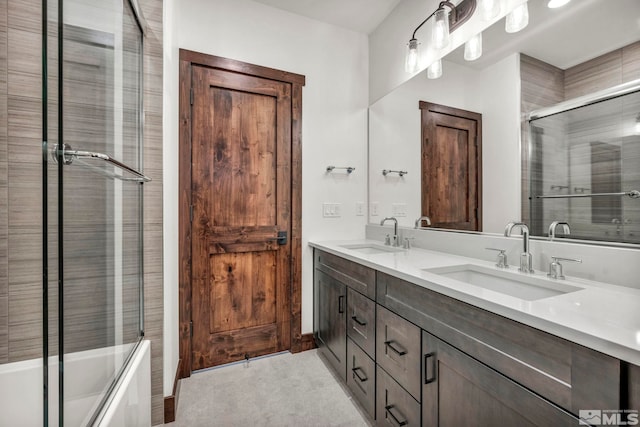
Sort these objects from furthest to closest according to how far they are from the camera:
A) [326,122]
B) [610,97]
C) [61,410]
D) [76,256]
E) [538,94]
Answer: [326,122]
[538,94]
[610,97]
[76,256]
[61,410]

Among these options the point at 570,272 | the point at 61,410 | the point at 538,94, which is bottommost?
the point at 61,410

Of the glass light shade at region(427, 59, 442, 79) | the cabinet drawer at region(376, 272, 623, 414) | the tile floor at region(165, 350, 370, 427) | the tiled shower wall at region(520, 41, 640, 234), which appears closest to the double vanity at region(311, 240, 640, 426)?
the cabinet drawer at region(376, 272, 623, 414)

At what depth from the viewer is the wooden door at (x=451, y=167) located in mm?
1644

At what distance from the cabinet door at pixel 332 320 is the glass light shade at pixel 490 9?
1659mm

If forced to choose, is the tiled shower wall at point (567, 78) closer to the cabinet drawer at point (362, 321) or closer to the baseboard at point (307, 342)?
the cabinet drawer at point (362, 321)

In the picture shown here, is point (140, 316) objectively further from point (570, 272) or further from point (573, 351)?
point (570, 272)

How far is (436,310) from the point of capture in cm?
108

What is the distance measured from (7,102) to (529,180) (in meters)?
2.25

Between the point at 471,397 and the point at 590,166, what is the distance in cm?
98

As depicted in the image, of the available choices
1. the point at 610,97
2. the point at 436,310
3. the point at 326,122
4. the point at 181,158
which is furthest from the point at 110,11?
the point at 610,97

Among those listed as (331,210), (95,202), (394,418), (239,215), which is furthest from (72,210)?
(331,210)

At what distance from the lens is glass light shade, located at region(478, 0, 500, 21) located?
4.66 feet

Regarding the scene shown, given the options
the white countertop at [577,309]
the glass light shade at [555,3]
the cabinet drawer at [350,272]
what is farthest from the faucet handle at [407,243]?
the glass light shade at [555,3]

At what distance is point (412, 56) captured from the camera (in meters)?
1.97
